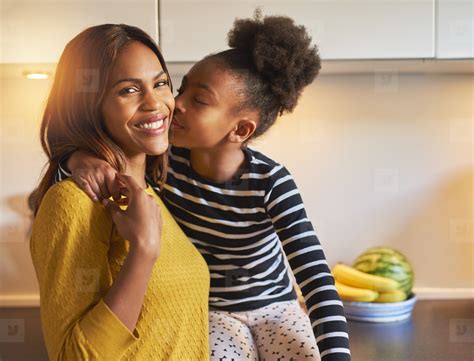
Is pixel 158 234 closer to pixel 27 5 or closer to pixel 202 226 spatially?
pixel 202 226

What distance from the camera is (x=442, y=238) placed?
5.38ft

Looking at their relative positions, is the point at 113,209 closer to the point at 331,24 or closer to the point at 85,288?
the point at 85,288

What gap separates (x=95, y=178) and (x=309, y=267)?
0.40m

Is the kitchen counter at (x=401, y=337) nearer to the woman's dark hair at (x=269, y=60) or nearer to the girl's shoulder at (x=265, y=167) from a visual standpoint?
the girl's shoulder at (x=265, y=167)

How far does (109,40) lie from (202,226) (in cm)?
40

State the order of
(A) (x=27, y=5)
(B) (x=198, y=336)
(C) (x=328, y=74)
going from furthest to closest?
(C) (x=328, y=74), (A) (x=27, y=5), (B) (x=198, y=336)

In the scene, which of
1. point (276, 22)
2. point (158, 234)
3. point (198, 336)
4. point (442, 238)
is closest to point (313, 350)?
point (198, 336)

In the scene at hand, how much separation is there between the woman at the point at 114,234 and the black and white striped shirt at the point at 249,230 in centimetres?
14

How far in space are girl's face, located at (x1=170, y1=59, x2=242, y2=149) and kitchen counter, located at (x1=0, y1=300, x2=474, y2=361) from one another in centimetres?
52

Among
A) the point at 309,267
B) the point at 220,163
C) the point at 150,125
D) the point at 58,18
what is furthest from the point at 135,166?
the point at 58,18

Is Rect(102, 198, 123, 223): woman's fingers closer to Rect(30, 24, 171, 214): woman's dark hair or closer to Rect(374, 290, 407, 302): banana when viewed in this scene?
Rect(30, 24, 171, 214): woman's dark hair

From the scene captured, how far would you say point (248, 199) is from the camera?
1119 millimetres

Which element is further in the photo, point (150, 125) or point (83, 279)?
point (150, 125)

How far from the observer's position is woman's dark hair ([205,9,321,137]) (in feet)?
3.56
